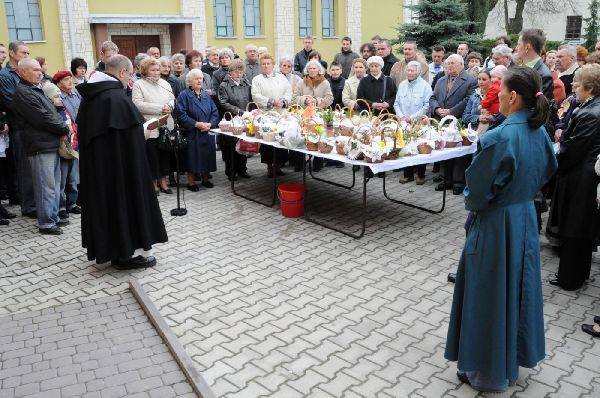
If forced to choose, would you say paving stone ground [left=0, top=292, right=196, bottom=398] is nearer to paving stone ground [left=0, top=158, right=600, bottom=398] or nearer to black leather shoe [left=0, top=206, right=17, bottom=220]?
paving stone ground [left=0, top=158, right=600, bottom=398]

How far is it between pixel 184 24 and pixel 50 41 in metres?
3.88

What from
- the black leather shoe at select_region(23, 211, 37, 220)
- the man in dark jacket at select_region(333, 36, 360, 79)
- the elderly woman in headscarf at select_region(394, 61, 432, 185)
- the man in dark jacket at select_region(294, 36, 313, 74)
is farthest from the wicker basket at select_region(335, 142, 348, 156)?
the man in dark jacket at select_region(294, 36, 313, 74)

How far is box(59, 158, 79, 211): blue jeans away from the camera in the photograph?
270 inches

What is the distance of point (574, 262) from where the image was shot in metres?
4.81

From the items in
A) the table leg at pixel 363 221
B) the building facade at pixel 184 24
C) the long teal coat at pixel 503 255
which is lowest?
the table leg at pixel 363 221

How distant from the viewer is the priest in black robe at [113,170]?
4.98 m

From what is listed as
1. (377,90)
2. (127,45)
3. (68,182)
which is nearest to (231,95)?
(377,90)

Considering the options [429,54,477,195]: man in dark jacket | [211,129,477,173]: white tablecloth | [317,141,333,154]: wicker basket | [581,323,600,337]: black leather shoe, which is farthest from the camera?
[429,54,477,195]: man in dark jacket

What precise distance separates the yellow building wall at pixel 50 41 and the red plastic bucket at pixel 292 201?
35.8 ft

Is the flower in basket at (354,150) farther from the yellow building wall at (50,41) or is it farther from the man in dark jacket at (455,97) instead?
the yellow building wall at (50,41)

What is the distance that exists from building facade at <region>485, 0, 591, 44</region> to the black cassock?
1228 inches

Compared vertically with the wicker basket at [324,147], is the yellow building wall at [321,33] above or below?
above

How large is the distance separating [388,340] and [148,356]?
5.84ft

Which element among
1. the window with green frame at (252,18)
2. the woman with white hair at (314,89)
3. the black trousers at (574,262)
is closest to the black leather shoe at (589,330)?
the black trousers at (574,262)
